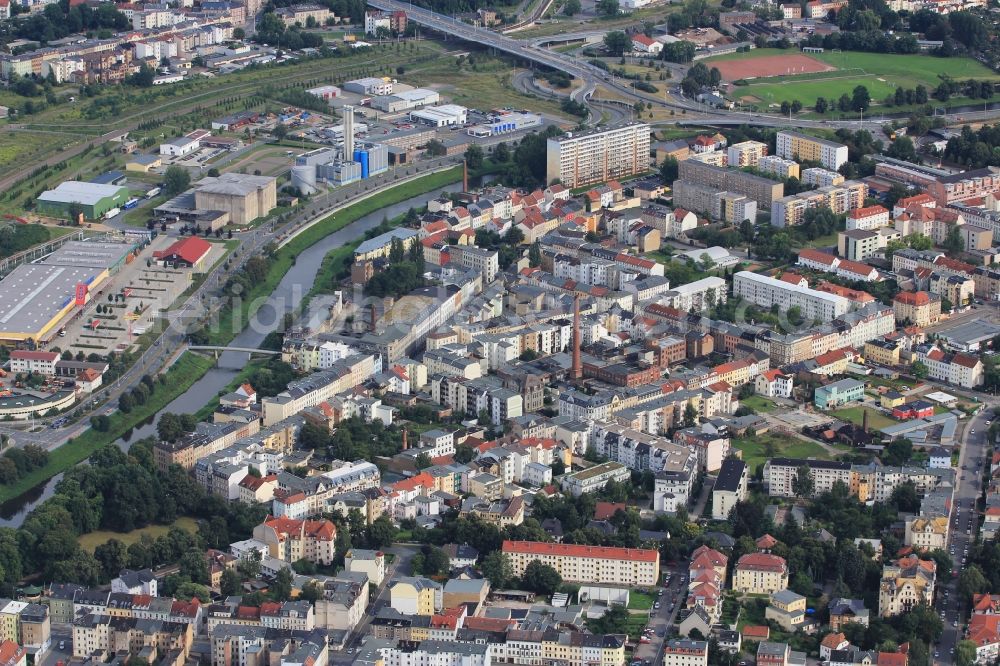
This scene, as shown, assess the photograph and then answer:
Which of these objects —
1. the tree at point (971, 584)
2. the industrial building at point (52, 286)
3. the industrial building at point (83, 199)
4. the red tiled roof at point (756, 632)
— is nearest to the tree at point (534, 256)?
the industrial building at point (52, 286)

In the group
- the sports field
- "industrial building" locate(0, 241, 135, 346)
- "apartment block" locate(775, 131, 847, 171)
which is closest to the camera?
"industrial building" locate(0, 241, 135, 346)

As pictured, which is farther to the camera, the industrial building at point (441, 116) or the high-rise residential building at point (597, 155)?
the industrial building at point (441, 116)

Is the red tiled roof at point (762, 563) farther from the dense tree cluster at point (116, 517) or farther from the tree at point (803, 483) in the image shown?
the dense tree cluster at point (116, 517)

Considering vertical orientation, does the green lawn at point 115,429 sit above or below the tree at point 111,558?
below

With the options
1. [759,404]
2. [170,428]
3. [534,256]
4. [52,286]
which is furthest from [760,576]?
[52,286]

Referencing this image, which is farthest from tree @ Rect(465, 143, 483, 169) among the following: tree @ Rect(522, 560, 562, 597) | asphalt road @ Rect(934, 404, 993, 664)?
tree @ Rect(522, 560, 562, 597)

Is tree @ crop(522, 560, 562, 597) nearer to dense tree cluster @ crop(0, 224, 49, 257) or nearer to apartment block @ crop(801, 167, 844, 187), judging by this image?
dense tree cluster @ crop(0, 224, 49, 257)
